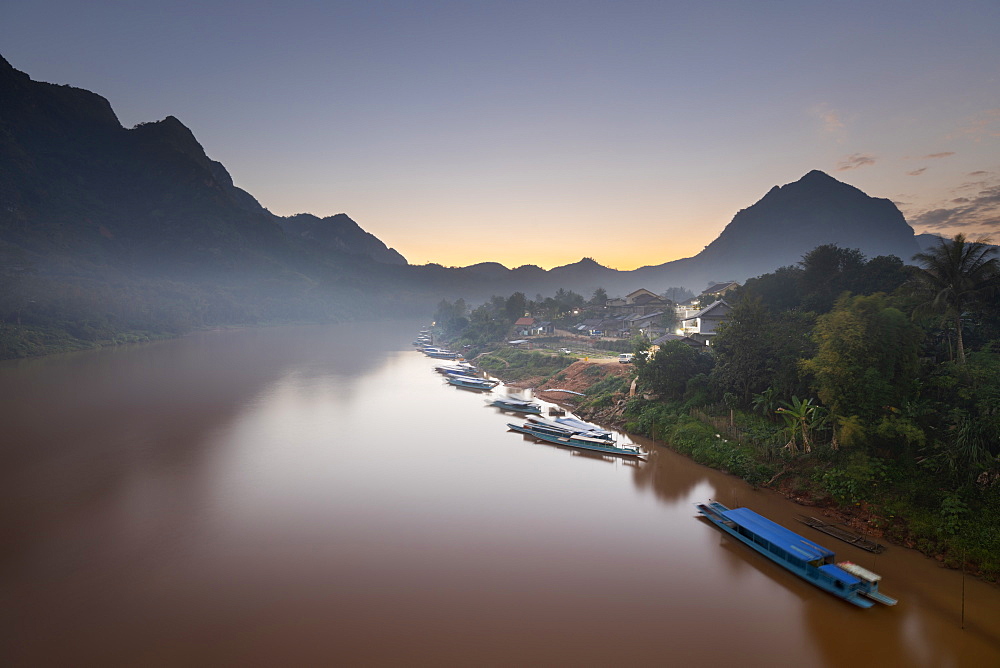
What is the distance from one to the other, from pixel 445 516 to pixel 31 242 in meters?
93.9

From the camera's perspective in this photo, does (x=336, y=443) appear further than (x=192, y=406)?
No

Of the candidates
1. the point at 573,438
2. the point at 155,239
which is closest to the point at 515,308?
the point at 573,438

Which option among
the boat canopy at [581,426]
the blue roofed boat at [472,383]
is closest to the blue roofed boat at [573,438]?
the boat canopy at [581,426]

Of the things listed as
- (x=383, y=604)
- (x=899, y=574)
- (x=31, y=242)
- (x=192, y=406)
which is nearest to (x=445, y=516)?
(x=383, y=604)

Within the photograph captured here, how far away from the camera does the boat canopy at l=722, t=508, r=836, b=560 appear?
9680mm

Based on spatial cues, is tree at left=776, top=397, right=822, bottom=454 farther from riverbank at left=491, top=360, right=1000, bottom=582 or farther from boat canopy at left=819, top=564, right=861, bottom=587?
boat canopy at left=819, top=564, right=861, bottom=587

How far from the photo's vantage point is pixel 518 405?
25.9m

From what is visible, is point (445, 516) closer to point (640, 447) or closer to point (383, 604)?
point (383, 604)

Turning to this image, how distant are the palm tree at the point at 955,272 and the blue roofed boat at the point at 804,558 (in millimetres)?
8964

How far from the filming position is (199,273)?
379 ft

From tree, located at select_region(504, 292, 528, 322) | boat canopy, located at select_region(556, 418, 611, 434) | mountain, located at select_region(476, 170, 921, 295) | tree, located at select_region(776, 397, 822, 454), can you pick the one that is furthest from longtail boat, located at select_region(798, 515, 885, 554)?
mountain, located at select_region(476, 170, 921, 295)

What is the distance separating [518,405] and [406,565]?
Result: 15769mm

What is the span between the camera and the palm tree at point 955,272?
1359 centimetres

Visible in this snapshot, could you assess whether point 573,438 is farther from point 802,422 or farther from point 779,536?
point 779,536
